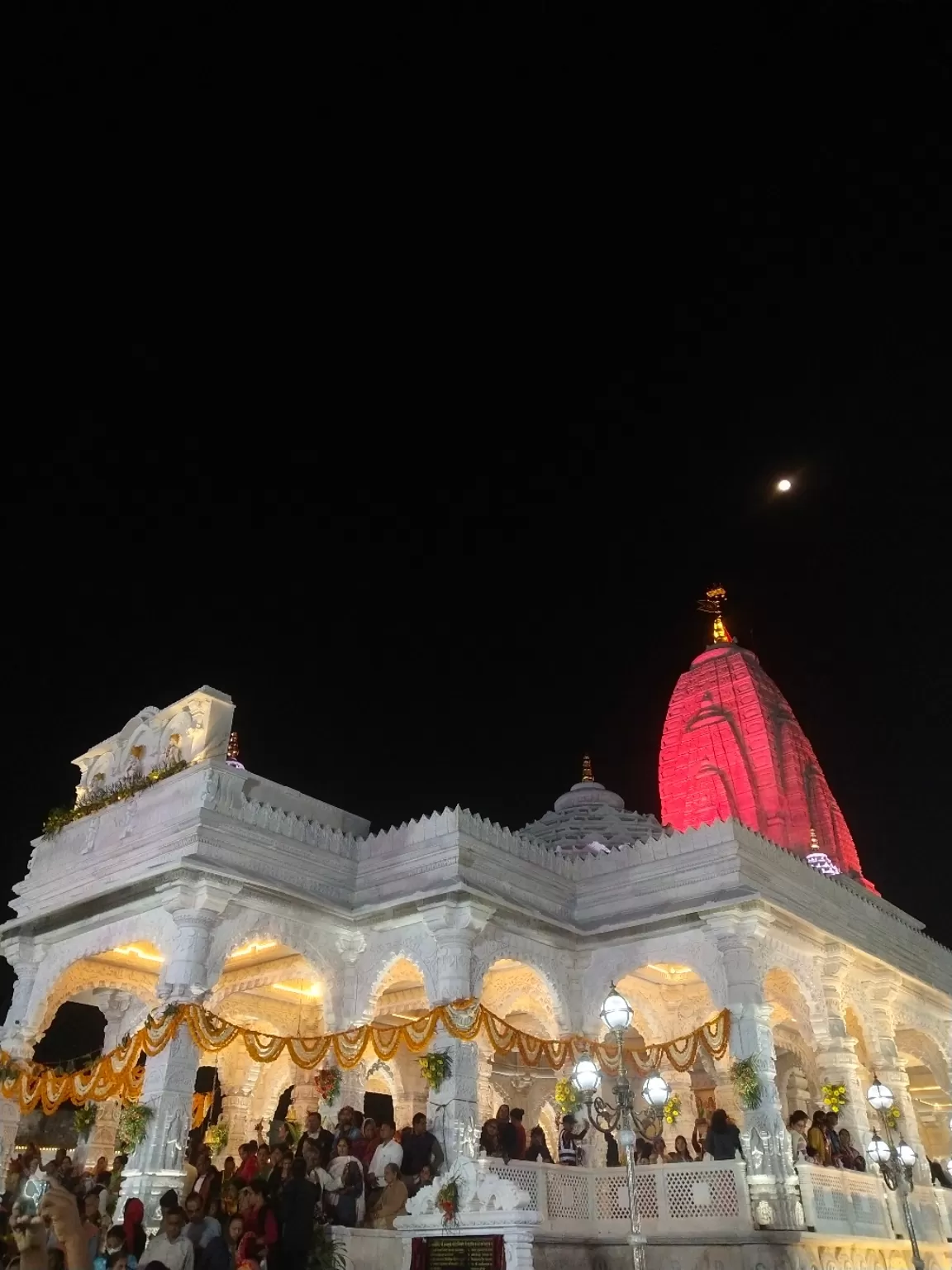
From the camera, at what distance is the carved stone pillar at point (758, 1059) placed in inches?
588

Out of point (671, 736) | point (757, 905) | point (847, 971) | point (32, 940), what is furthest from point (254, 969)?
point (671, 736)

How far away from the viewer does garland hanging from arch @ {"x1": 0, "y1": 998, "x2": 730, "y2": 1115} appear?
15.4 m

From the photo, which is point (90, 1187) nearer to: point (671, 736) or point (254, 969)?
point (254, 969)

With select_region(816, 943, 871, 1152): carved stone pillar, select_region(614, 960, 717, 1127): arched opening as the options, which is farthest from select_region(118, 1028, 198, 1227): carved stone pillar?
select_region(816, 943, 871, 1152): carved stone pillar

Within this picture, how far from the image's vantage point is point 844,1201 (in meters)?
16.2

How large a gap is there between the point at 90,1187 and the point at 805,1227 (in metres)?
10.7

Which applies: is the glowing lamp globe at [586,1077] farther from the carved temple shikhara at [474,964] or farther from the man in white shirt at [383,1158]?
the man in white shirt at [383,1158]

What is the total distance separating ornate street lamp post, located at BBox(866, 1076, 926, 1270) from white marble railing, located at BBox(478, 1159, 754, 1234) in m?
2.67

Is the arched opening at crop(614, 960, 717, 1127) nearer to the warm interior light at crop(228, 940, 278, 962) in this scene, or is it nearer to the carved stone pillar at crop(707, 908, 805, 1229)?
the carved stone pillar at crop(707, 908, 805, 1229)

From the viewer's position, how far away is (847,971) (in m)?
21.0

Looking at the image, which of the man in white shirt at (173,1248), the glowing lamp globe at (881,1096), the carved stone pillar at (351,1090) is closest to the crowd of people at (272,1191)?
the man in white shirt at (173,1248)

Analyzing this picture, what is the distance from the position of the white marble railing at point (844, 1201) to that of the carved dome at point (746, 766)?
1273 centimetres

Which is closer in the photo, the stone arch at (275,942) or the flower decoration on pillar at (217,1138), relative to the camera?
the stone arch at (275,942)

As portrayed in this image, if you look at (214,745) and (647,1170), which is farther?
(214,745)
